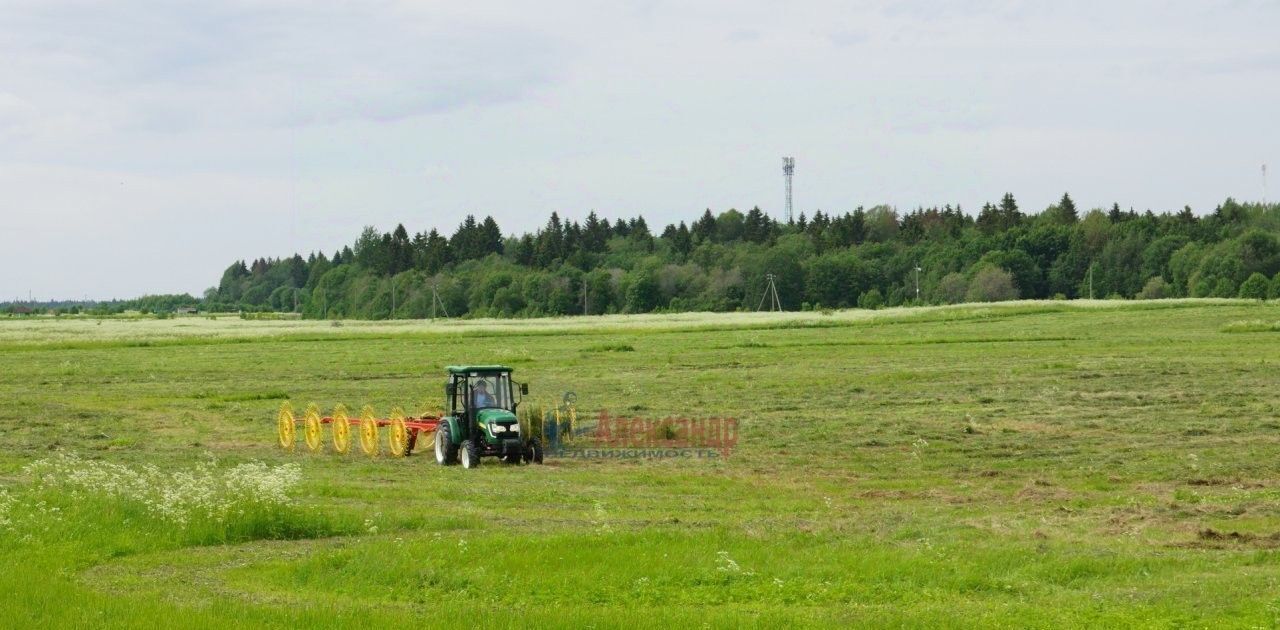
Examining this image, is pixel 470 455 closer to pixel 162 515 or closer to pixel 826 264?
pixel 162 515

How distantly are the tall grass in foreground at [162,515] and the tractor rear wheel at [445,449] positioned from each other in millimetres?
7237

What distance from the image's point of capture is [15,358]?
67.8 metres

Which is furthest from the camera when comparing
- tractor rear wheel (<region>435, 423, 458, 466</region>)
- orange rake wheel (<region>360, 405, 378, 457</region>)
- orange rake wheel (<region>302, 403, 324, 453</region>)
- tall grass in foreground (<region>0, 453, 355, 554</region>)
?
orange rake wheel (<region>302, 403, 324, 453</region>)

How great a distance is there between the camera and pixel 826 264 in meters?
155

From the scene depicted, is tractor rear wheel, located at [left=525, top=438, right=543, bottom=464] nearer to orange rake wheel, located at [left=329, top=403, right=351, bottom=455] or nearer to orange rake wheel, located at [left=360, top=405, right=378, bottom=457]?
orange rake wheel, located at [left=360, top=405, right=378, bottom=457]

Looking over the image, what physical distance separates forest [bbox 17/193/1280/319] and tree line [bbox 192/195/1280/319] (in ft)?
0.64

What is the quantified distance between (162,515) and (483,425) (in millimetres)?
9132

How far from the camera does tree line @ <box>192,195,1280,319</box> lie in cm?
13925

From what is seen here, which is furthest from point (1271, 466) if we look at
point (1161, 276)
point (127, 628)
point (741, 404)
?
point (1161, 276)

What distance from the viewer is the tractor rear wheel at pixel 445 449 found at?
26125 mm

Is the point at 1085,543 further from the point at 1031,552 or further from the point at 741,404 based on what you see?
the point at 741,404

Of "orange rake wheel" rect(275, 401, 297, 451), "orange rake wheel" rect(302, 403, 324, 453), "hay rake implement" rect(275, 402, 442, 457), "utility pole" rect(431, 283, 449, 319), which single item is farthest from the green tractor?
"utility pole" rect(431, 283, 449, 319)

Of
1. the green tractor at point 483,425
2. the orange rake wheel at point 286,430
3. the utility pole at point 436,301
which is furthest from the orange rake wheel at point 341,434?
the utility pole at point 436,301

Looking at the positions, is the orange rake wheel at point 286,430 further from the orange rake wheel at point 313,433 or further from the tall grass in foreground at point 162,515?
the tall grass in foreground at point 162,515
